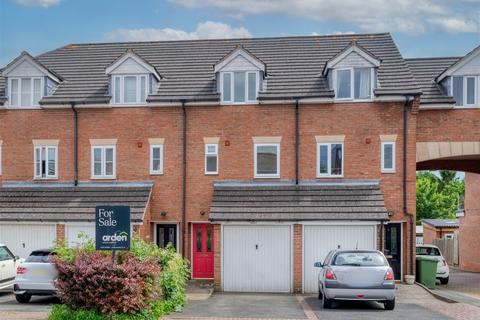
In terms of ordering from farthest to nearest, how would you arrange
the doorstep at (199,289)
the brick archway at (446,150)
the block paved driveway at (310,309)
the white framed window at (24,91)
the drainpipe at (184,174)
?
the white framed window at (24,91)
the brick archway at (446,150)
the drainpipe at (184,174)
the doorstep at (199,289)
the block paved driveway at (310,309)

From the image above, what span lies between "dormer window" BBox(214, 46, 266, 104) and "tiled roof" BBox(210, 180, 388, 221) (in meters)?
3.15

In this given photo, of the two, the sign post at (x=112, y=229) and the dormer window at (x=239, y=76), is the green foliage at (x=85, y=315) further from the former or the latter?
the dormer window at (x=239, y=76)

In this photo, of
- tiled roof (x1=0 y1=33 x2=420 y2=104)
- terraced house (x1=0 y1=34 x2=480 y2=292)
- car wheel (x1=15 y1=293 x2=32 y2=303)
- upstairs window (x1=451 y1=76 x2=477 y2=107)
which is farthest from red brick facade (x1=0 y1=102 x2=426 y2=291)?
car wheel (x1=15 y1=293 x2=32 y2=303)

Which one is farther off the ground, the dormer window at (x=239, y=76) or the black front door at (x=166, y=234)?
the dormer window at (x=239, y=76)

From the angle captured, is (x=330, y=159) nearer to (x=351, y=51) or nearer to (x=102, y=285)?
(x=351, y=51)

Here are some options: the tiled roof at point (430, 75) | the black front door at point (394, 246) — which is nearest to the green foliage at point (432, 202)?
the tiled roof at point (430, 75)

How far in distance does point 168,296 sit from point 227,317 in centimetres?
148

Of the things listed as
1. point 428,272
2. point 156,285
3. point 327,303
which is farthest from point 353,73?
point 156,285

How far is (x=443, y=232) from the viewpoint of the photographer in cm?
4538

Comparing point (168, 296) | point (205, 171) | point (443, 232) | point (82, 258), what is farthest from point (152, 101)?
point (443, 232)

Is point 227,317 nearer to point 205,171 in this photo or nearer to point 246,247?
point 246,247

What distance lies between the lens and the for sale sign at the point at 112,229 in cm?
1276

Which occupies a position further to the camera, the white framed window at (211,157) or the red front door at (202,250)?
the red front door at (202,250)

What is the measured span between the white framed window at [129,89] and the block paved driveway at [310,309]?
8.15 metres
